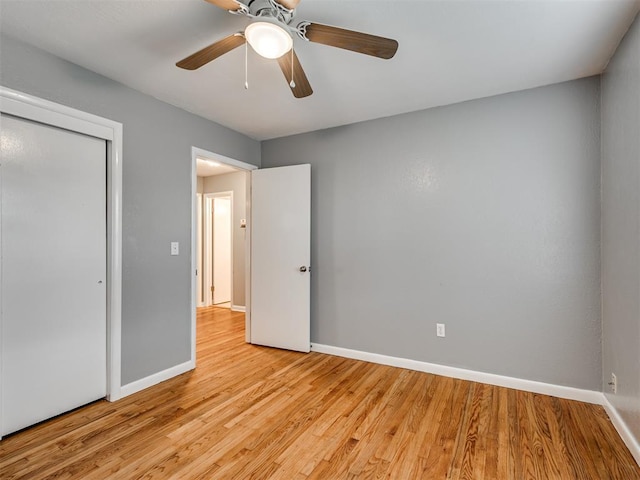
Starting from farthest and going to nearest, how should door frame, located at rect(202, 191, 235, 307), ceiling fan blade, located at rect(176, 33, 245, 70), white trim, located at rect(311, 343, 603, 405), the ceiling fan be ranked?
door frame, located at rect(202, 191, 235, 307), white trim, located at rect(311, 343, 603, 405), ceiling fan blade, located at rect(176, 33, 245, 70), the ceiling fan

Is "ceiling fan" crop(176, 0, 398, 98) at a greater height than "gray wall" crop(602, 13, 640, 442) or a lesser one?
greater

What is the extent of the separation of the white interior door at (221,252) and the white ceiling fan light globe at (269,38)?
14.9ft

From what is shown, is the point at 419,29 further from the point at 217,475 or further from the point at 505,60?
the point at 217,475

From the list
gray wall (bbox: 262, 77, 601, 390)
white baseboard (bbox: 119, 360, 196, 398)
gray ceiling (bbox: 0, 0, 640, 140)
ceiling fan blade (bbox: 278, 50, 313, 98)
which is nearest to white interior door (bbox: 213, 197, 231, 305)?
gray wall (bbox: 262, 77, 601, 390)

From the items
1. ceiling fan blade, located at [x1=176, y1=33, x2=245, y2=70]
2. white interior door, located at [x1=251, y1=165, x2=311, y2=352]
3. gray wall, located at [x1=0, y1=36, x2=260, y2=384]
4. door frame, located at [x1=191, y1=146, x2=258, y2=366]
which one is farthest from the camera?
white interior door, located at [x1=251, y1=165, x2=311, y2=352]

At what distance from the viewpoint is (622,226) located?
199 cm

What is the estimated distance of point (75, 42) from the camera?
2016 mm

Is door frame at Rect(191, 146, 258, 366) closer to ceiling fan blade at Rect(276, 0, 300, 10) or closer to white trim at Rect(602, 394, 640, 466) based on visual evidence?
ceiling fan blade at Rect(276, 0, 300, 10)

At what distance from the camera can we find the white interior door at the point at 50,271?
197 cm

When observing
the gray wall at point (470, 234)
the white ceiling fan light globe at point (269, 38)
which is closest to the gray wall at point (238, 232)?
the gray wall at point (470, 234)

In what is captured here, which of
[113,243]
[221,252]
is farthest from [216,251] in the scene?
[113,243]

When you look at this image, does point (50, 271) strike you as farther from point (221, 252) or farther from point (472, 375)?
point (221, 252)

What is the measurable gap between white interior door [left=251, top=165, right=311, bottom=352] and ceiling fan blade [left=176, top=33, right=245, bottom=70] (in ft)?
5.89

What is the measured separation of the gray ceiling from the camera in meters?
1.73
